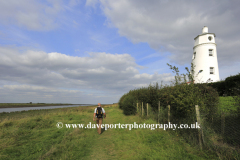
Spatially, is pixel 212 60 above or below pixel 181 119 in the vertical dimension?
above

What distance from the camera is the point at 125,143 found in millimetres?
7203

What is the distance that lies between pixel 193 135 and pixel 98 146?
473 cm

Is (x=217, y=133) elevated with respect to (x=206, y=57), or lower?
lower

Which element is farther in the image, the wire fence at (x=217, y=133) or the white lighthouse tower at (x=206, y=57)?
the white lighthouse tower at (x=206, y=57)

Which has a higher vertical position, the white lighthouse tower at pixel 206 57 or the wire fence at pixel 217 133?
the white lighthouse tower at pixel 206 57

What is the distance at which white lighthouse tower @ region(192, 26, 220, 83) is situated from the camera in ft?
67.7

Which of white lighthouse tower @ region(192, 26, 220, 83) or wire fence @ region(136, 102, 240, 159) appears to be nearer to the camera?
wire fence @ region(136, 102, 240, 159)

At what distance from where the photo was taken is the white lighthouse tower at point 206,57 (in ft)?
67.7

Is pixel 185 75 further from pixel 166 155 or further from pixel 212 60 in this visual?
pixel 212 60

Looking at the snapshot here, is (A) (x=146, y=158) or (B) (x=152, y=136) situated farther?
(B) (x=152, y=136)

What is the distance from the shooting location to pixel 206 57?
21.3 m

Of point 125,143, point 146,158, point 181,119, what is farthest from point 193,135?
point 125,143

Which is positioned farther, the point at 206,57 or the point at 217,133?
the point at 206,57

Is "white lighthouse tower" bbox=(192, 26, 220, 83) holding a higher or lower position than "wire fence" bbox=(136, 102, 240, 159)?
higher
